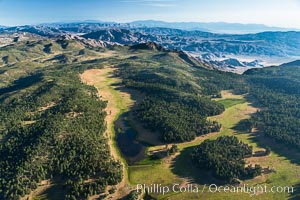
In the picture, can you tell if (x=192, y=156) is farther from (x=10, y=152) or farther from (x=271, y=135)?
(x=10, y=152)

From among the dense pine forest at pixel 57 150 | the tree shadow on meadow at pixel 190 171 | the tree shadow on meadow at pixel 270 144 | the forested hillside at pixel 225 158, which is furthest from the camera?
the tree shadow on meadow at pixel 270 144

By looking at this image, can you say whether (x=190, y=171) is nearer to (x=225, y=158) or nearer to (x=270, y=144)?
(x=225, y=158)

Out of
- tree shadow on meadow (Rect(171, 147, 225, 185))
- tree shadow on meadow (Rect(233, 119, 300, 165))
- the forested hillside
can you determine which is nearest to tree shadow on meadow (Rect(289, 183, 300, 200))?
the forested hillside

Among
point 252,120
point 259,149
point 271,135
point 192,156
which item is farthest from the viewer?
point 252,120

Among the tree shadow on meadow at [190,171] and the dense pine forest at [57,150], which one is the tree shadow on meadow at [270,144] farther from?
the dense pine forest at [57,150]

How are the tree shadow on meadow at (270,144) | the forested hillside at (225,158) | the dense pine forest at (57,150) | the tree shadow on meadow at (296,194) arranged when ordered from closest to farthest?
the tree shadow on meadow at (296,194), the dense pine forest at (57,150), the forested hillside at (225,158), the tree shadow on meadow at (270,144)

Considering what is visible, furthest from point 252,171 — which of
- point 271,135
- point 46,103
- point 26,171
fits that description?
point 46,103

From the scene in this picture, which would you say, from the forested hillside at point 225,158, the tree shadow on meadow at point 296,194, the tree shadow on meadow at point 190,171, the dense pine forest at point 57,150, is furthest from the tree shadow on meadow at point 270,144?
the dense pine forest at point 57,150

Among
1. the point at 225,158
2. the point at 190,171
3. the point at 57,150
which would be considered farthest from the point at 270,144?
the point at 57,150

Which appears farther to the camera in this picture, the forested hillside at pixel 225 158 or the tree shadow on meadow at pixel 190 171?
the forested hillside at pixel 225 158

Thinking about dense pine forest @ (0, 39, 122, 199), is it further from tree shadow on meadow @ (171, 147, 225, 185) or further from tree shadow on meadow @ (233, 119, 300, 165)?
tree shadow on meadow @ (233, 119, 300, 165)

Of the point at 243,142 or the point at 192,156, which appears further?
the point at 243,142
